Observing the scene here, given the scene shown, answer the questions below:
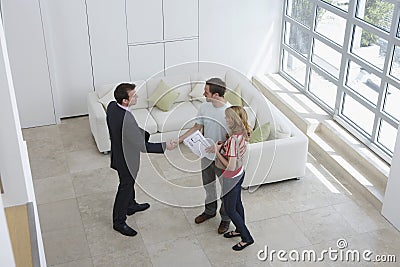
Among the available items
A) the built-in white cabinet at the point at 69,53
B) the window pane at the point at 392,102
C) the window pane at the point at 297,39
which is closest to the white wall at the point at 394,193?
the window pane at the point at 392,102

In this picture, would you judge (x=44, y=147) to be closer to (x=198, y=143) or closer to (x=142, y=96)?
(x=142, y=96)

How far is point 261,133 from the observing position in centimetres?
649

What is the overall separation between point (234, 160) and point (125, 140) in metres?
1.02

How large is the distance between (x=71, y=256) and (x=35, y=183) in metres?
1.47

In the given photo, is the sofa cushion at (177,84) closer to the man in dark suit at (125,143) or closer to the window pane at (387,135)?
the man in dark suit at (125,143)

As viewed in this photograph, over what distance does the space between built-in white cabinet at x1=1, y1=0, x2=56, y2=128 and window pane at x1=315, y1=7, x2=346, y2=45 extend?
12.4ft

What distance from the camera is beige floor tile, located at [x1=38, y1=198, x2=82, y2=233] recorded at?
589cm

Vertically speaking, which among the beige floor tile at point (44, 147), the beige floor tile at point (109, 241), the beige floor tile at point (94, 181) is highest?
the beige floor tile at point (44, 147)

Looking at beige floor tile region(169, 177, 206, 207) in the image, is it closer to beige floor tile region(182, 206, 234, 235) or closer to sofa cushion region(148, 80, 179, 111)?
beige floor tile region(182, 206, 234, 235)

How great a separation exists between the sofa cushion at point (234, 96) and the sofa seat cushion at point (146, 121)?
1076 mm

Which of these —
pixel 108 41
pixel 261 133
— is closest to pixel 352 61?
pixel 261 133

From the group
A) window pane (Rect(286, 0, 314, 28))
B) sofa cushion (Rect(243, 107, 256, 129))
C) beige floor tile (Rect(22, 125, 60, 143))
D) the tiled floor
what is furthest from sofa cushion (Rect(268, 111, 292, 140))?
beige floor tile (Rect(22, 125, 60, 143))

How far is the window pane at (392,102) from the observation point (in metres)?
6.43

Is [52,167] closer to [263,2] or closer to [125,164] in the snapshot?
[125,164]
